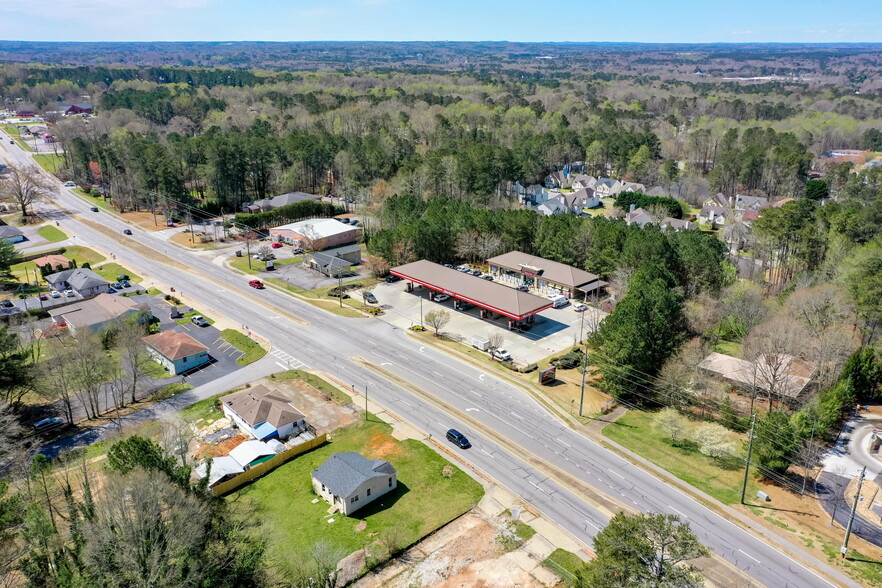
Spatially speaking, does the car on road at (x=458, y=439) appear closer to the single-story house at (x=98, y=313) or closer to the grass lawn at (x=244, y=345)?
the grass lawn at (x=244, y=345)

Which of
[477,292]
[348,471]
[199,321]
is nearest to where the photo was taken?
[348,471]

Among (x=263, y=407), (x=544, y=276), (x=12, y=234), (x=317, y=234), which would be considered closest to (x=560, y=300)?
(x=544, y=276)

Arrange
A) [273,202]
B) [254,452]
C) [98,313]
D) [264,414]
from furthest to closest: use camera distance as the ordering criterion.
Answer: [273,202]
[98,313]
[264,414]
[254,452]

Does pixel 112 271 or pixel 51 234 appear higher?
pixel 51 234

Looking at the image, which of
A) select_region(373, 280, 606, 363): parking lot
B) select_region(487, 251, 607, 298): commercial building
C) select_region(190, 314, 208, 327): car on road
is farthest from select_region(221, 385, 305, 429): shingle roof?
select_region(487, 251, 607, 298): commercial building

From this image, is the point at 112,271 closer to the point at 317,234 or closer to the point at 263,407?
the point at 317,234
